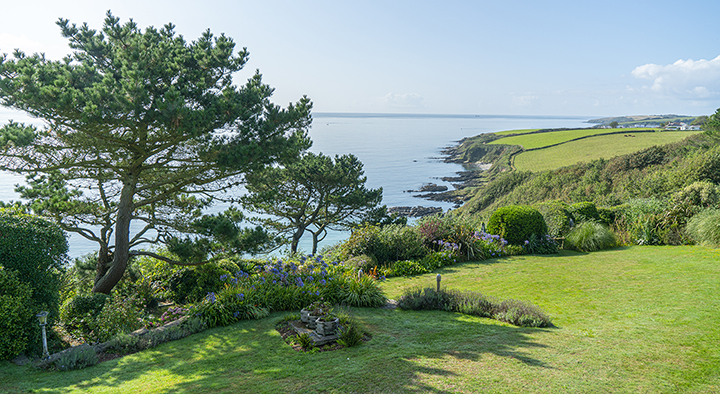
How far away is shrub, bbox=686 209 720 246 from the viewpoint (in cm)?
1055

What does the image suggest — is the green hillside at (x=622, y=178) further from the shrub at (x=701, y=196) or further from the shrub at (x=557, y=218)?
the shrub at (x=557, y=218)

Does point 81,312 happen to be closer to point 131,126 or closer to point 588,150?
point 131,126

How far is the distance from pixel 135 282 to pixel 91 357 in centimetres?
498

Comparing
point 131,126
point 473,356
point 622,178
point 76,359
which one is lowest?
point 76,359

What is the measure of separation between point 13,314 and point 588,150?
177 ft

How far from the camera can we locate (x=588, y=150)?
1858 inches

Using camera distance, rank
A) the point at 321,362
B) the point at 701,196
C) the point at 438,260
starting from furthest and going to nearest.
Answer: the point at 701,196 < the point at 438,260 < the point at 321,362

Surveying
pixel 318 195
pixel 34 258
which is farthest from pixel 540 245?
pixel 34 258

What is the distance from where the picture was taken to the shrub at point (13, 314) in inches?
208

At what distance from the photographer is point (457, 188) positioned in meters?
50.6

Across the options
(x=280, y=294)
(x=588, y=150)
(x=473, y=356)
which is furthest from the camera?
(x=588, y=150)

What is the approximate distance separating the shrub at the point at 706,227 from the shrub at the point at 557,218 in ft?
10.7

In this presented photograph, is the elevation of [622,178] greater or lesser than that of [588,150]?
lesser

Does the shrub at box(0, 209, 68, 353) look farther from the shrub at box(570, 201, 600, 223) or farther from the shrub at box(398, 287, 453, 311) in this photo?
the shrub at box(570, 201, 600, 223)
